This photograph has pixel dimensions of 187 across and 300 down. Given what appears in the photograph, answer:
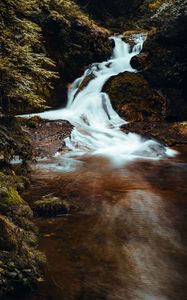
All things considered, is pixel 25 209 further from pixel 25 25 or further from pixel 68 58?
pixel 68 58

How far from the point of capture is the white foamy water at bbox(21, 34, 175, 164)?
12.1m

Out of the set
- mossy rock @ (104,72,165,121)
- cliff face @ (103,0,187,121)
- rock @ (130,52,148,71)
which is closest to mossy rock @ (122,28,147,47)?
rock @ (130,52,148,71)

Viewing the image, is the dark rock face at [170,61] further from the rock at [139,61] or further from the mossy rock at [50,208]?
the mossy rock at [50,208]

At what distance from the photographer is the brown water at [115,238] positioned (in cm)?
427

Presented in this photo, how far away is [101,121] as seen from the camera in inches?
593

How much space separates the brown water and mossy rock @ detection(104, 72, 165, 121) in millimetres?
6787

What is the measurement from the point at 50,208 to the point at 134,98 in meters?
10.6

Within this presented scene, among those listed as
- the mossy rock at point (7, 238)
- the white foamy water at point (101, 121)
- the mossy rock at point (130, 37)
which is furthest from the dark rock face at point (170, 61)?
the mossy rock at point (7, 238)

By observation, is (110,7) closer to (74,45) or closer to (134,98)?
(74,45)

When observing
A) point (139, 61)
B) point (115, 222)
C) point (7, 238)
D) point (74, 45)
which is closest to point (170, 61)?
point (139, 61)

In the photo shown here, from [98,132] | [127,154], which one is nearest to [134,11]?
[98,132]

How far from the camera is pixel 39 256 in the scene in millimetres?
4469

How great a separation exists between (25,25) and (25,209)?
281 cm

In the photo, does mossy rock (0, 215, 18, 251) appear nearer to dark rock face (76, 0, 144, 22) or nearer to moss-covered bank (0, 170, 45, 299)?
moss-covered bank (0, 170, 45, 299)
